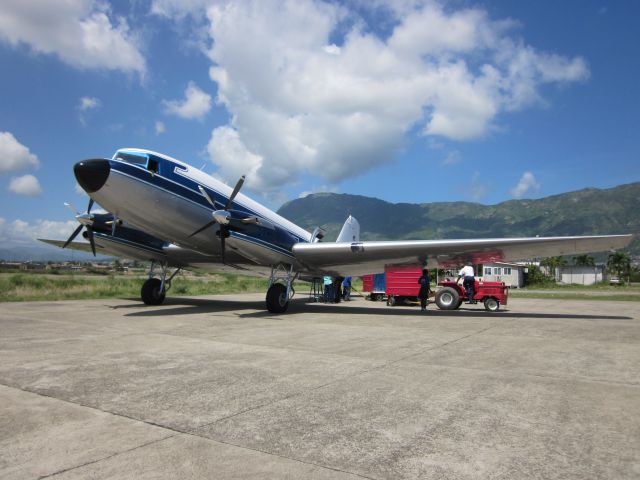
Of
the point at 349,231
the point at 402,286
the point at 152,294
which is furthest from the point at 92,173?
the point at 402,286

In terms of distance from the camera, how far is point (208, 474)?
339 cm

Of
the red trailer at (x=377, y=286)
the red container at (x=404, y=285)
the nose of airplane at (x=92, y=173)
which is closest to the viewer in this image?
the nose of airplane at (x=92, y=173)

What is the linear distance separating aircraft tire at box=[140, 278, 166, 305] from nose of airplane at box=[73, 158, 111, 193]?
7.61 m

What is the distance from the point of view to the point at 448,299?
21.3 metres

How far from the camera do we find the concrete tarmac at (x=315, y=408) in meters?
3.60

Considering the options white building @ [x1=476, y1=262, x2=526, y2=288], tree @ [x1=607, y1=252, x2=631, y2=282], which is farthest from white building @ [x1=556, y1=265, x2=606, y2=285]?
white building @ [x1=476, y1=262, x2=526, y2=288]

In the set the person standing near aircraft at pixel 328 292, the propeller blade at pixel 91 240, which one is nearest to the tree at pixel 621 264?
the person standing near aircraft at pixel 328 292

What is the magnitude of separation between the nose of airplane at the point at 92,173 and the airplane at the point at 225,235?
0.03m

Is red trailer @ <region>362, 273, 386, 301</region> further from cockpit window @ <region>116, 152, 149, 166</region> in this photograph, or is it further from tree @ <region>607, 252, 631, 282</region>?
tree @ <region>607, 252, 631, 282</region>

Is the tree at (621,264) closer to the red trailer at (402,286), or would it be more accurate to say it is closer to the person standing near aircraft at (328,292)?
the red trailer at (402,286)

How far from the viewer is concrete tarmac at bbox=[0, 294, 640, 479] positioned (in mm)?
3596

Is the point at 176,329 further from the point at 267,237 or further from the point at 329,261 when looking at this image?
the point at 329,261

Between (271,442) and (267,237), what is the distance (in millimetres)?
13085

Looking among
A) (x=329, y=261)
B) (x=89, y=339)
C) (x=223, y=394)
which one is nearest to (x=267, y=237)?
(x=329, y=261)
